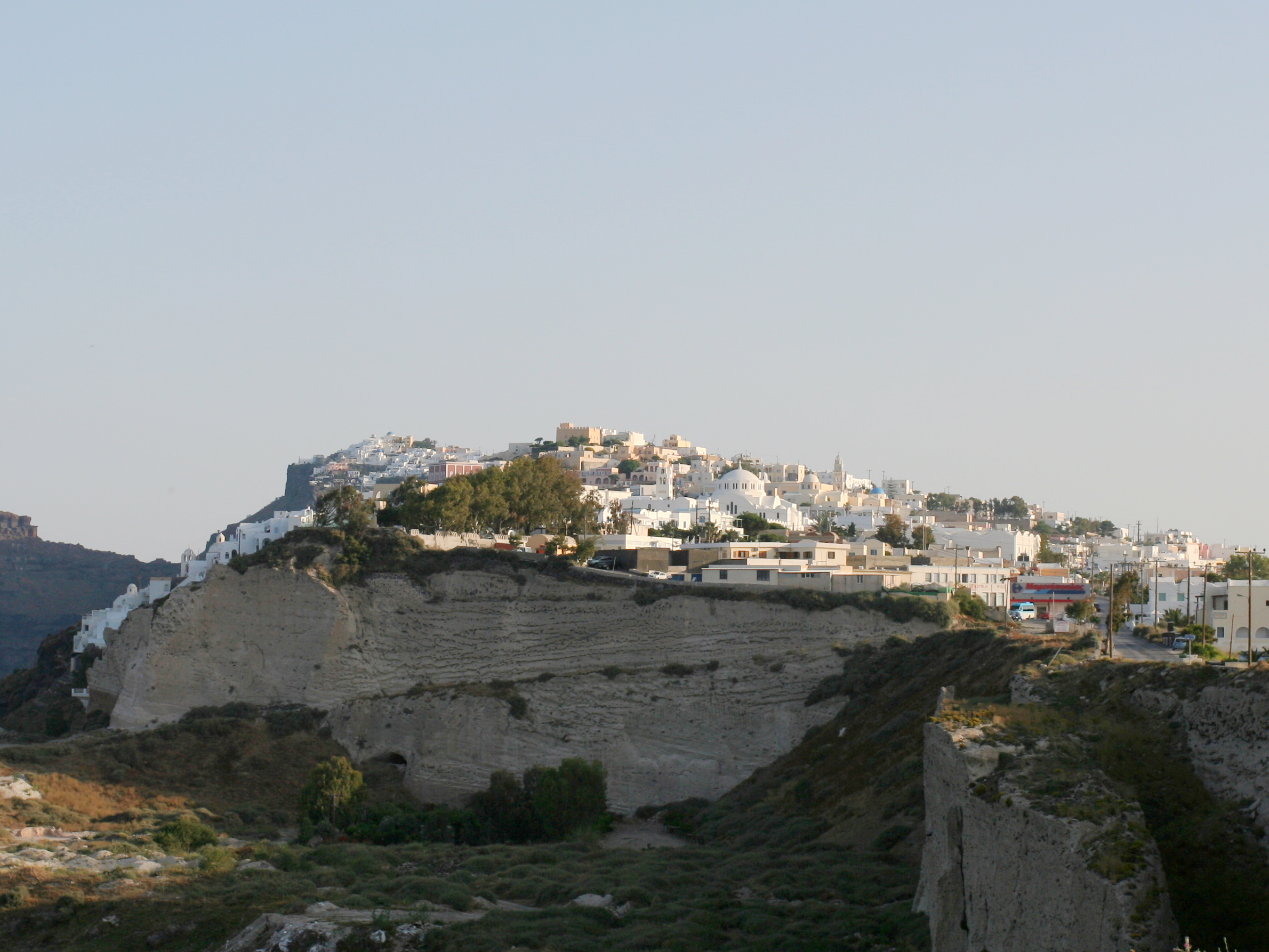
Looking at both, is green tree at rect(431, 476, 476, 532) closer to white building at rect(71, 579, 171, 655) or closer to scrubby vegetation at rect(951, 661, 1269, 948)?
white building at rect(71, 579, 171, 655)

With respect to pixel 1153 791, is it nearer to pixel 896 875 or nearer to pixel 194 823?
pixel 896 875

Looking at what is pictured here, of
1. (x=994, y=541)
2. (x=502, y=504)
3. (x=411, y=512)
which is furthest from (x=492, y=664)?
(x=994, y=541)

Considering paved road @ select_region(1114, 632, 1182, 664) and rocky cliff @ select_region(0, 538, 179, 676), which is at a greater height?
paved road @ select_region(1114, 632, 1182, 664)

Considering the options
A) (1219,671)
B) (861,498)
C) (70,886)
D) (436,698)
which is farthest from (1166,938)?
(861,498)

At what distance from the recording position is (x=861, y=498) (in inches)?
4646

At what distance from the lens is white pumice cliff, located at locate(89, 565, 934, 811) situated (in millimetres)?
43375

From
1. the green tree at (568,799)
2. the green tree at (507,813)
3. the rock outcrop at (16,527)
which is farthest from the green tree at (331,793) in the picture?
the rock outcrop at (16,527)

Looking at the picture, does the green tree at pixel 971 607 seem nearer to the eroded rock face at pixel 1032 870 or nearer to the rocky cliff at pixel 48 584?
the eroded rock face at pixel 1032 870

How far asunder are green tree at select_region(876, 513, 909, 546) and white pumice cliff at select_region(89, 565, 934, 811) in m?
33.5

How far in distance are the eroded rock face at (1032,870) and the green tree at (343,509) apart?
46262 millimetres

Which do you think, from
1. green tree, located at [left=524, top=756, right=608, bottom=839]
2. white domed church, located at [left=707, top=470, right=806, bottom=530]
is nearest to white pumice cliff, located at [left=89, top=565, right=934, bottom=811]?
green tree, located at [left=524, top=756, right=608, bottom=839]

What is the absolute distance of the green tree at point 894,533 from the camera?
79625 mm

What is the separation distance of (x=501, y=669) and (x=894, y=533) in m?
38.1

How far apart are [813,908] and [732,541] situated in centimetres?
4507
